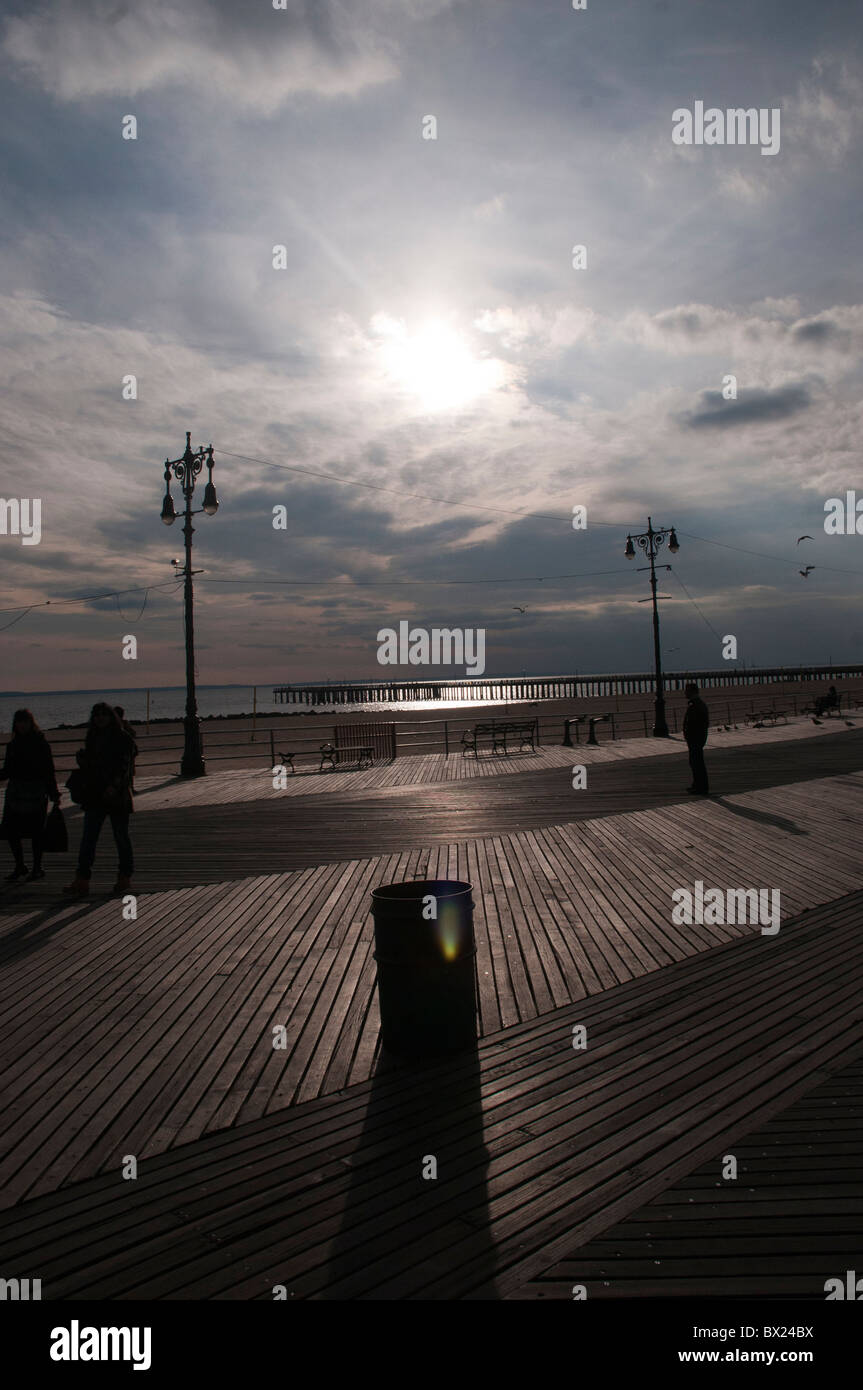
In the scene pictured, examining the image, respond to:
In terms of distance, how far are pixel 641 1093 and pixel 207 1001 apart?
118 inches

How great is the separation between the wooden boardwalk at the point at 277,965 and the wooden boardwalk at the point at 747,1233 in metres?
1.85

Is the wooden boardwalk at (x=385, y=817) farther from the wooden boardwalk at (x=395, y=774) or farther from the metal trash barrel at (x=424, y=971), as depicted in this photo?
the metal trash barrel at (x=424, y=971)

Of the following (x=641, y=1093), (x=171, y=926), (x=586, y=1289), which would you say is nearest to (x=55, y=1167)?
(x=586, y=1289)

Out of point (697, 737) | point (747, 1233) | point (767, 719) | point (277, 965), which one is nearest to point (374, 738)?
point (697, 737)

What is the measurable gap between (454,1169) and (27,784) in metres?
7.48

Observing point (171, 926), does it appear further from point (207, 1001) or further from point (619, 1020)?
point (619, 1020)

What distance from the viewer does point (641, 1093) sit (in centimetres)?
434

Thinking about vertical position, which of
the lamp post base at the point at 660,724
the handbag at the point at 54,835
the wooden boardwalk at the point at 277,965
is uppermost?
the lamp post base at the point at 660,724

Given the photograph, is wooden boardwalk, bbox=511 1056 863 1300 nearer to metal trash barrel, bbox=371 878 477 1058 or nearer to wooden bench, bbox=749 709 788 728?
metal trash barrel, bbox=371 878 477 1058

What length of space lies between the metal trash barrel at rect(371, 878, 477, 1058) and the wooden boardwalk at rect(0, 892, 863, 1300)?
0.67 ft

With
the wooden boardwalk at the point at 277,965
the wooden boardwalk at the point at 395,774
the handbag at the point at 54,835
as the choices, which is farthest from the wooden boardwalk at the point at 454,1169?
the wooden boardwalk at the point at 395,774

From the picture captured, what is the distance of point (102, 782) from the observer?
862 centimetres

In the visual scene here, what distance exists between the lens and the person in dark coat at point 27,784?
9.38m
